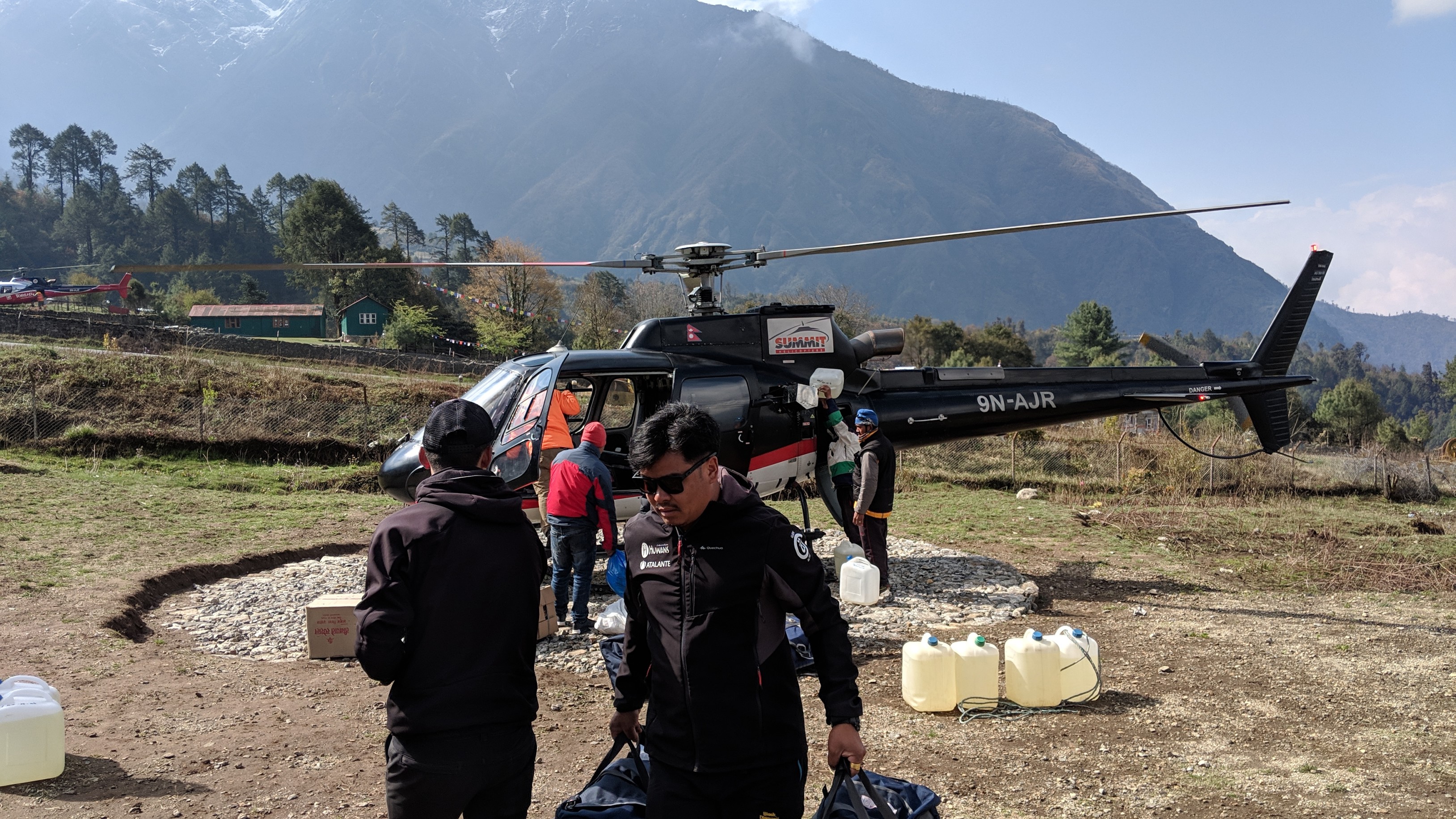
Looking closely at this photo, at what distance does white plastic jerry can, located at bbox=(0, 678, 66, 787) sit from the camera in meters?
4.53

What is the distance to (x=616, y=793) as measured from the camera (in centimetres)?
310

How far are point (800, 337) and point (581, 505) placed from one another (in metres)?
3.84

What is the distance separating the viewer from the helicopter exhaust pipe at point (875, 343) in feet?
34.6

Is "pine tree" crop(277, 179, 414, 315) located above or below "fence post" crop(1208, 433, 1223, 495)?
above

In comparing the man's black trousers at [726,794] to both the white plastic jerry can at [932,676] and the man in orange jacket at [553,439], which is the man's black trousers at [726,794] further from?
the man in orange jacket at [553,439]

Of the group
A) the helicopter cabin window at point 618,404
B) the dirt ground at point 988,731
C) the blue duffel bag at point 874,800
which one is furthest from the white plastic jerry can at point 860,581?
the blue duffel bag at point 874,800

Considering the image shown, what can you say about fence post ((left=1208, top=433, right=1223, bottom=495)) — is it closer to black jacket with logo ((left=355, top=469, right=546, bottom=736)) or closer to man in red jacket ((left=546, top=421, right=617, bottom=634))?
man in red jacket ((left=546, top=421, right=617, bottom=634))

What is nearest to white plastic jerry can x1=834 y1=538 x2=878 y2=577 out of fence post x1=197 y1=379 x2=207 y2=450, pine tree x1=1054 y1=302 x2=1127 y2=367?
fence post x1=197 y1=379 x2=207 y2=450

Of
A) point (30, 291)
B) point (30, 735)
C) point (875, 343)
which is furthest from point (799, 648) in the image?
point (30, 291)

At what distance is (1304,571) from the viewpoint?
10.9 metres

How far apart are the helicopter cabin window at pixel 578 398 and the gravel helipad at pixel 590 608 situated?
1974 mm

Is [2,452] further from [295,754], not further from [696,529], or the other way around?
[696,529]

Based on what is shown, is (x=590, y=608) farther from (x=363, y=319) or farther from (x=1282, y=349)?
(x=363, y=319)

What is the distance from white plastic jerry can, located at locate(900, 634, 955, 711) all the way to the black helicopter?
3233mm
